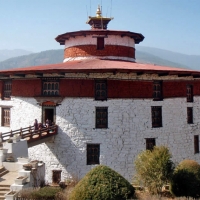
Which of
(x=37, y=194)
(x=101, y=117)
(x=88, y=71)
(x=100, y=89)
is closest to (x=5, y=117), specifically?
(x=101, y=117)

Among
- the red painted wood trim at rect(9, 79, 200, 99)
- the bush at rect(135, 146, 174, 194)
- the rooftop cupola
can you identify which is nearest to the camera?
the bush at rect(135, 146, 174, 194)

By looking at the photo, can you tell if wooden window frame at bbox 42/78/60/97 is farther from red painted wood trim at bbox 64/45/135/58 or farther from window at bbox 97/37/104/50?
window at bbox 97/37/104/50

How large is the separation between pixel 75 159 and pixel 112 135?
10.5ft

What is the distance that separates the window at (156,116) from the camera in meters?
21.8

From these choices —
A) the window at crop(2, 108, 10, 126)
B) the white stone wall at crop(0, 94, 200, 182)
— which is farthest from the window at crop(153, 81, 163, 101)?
the window at crop(2, 108, 10, 126)

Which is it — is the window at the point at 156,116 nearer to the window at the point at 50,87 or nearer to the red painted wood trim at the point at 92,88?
the red painted wood trim at the point at 92,88

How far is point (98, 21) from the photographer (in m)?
30.7

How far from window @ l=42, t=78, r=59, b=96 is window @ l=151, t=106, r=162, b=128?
7.41 m

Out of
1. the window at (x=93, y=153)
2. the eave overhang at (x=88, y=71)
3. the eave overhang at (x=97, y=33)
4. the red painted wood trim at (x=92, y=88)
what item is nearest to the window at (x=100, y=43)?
the eave overhang at (x=97, y=33)

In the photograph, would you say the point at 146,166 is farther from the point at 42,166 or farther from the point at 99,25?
the point at 99,25

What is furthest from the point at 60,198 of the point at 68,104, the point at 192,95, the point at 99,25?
the point at 99,25

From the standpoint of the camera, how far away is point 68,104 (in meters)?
20.8

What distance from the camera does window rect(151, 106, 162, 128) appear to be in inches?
858

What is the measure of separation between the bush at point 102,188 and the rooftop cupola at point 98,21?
21.1 meters
